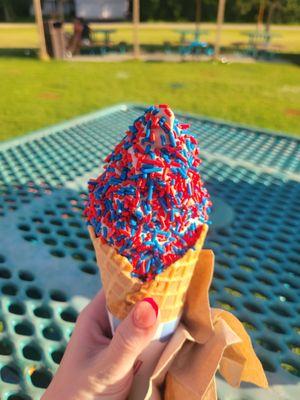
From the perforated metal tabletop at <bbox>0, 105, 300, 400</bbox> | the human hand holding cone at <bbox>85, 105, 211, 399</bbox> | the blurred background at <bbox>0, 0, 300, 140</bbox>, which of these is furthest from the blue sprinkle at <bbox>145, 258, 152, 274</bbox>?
the blurred background at <bbox>0, 0, 300, 140</bbox>

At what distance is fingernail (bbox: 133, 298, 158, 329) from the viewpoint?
93cm

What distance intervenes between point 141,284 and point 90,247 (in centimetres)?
120

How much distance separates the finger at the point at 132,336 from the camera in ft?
3.04

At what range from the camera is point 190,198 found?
1111 millimetres

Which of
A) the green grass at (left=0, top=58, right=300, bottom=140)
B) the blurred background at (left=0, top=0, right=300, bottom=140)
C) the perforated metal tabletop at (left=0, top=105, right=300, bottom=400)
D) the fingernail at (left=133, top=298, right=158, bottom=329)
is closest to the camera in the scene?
the fingernail at (left=133, top=298, right=158, bottom=329)

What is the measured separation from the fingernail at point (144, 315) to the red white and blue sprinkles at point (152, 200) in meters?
0.11

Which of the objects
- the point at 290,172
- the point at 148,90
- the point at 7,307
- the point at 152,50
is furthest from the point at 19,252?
the point at 152,50

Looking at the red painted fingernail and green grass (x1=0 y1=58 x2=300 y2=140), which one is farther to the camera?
green grass (x1=0 y1=58 x2=300 y2=140)

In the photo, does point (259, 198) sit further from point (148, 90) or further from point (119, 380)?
point (148, 90)

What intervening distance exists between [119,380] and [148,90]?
8.47m

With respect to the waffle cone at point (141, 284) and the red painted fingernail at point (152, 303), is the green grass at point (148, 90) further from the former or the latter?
the red painted fingernail at point (152, 303)

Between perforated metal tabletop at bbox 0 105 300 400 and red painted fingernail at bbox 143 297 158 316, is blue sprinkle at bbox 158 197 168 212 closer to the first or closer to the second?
red painted fingernail at bbox 143 297 158 316

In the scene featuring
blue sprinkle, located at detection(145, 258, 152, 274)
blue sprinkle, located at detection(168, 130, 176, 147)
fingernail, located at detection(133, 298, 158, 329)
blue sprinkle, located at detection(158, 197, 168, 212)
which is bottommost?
fingernail, located at detection(133, 298, 158, 329)

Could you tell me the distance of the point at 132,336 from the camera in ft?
3.04
